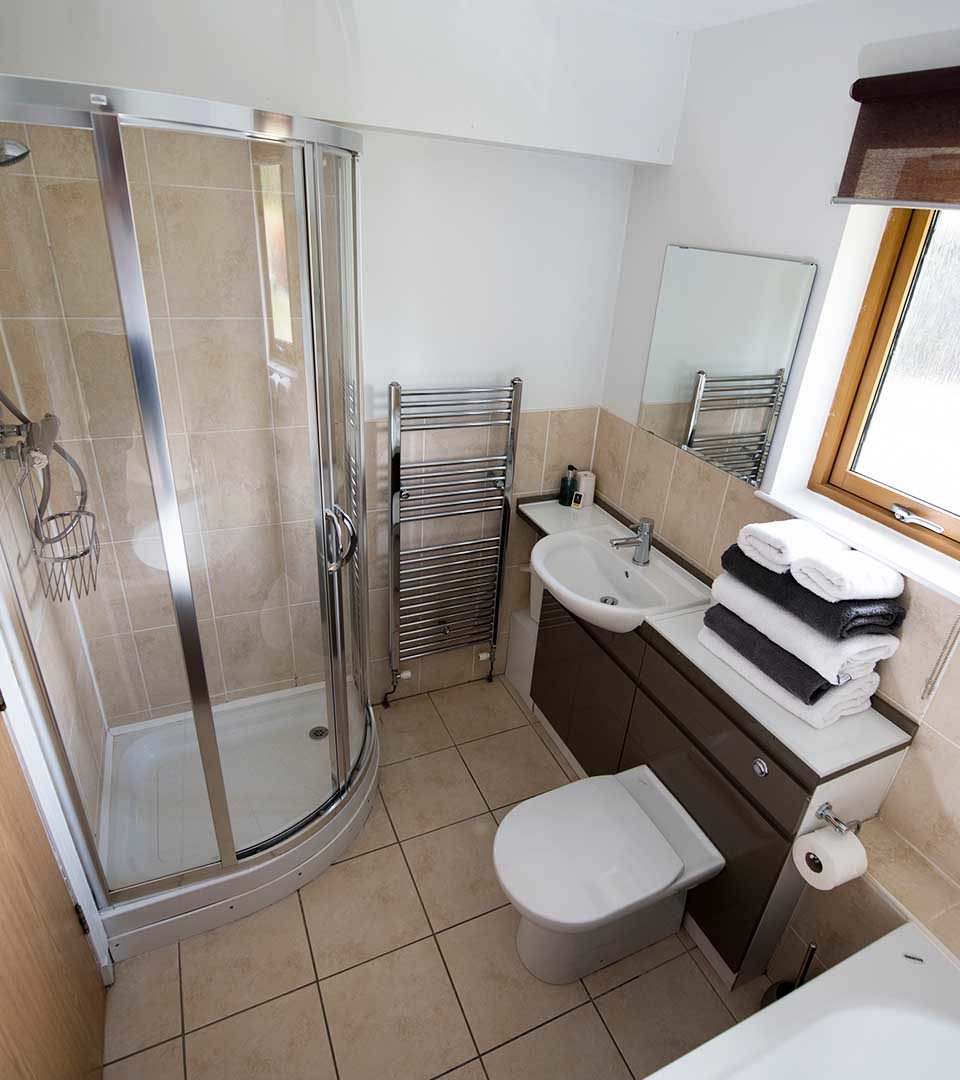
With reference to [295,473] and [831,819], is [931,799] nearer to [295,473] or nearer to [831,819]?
[831,819]

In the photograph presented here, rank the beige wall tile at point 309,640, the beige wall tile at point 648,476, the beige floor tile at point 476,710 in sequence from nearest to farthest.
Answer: the beige wall tile at point 309,640 < the beige wall tile at point 648,476 < the beige floor tile at point 476,710

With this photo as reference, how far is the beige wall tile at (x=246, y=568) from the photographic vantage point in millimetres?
1999

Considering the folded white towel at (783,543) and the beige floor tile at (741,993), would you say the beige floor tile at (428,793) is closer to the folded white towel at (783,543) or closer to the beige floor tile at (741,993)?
the beige floor tile at (741,993)

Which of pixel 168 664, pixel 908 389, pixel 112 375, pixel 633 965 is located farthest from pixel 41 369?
pixel 633 965

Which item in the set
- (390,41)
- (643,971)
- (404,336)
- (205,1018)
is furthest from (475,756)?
(390,41)

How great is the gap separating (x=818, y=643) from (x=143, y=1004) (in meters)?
1.96

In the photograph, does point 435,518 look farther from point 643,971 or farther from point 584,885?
point 643,971

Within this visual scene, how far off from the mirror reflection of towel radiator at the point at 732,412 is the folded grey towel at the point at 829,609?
1.30ft

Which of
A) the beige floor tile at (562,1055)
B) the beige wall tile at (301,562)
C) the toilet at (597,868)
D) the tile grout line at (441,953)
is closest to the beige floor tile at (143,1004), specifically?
the tile grout line at (441,953)

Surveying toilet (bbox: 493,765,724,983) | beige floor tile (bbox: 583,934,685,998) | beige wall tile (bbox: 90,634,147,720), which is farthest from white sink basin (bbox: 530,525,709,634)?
beige wall tile (bbox: 90,634,147,720)

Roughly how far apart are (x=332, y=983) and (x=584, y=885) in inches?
30.4

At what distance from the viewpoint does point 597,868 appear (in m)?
1.76

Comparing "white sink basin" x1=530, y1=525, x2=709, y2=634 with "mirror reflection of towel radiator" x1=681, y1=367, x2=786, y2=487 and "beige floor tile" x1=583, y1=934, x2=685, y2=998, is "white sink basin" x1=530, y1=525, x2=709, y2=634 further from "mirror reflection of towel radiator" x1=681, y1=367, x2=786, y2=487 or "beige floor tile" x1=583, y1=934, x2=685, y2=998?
"beige floor tile" x1=583, y1=934, x2=685, y2=998

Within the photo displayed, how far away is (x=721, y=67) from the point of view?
189 centimetres
